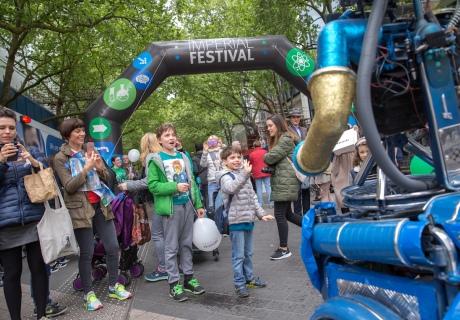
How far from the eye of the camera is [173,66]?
857 centimetres

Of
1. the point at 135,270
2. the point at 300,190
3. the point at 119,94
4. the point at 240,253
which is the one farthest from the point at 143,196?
the point at 119,94

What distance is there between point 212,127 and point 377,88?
3644 cm

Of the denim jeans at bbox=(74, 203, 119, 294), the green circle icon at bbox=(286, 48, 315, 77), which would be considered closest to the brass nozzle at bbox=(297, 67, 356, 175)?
the denim jeans at bbox=(74, 203, 119, 294)

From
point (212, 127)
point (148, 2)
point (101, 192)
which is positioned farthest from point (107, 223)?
point (212, 127)

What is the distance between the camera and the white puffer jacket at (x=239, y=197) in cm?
416

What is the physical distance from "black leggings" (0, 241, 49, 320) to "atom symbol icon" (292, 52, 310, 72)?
6808 mm

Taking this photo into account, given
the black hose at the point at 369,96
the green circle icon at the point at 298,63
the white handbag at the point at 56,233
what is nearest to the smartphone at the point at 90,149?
the white handbag at the point at 56,233

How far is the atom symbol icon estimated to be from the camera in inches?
350

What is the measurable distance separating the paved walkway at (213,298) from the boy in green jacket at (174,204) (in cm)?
25

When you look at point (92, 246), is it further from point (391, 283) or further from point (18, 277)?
point (391, 283)

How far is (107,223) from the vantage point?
14.6 feet

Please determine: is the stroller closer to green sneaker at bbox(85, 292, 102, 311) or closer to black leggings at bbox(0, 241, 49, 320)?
green sneaker at bbox(85, 292, 102, 311)

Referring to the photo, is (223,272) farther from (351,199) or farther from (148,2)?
(148,2)

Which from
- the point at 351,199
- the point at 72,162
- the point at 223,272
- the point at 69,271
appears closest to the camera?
the point at 351,199
